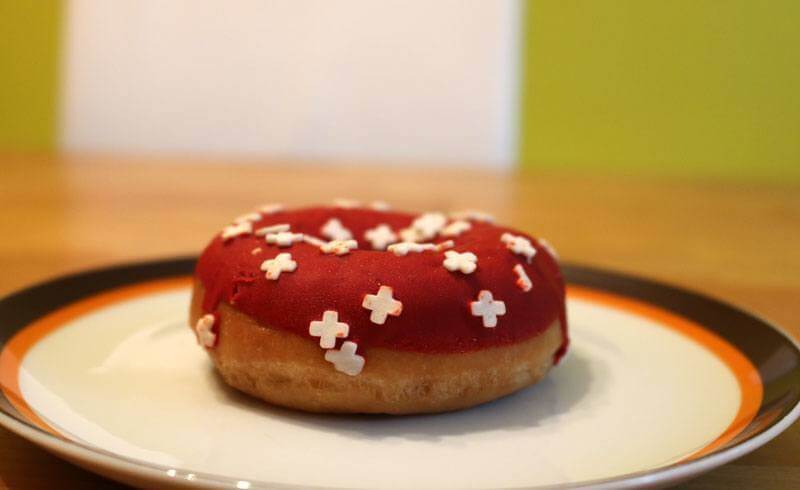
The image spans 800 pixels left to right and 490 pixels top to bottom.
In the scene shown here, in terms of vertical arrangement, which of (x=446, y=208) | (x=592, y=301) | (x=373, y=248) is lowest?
(x=446, y=208)

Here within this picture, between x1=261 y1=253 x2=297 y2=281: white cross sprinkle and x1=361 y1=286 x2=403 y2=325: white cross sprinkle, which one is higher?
x1=261 y1=253 x2=297 y2=281: white cross sprinkle

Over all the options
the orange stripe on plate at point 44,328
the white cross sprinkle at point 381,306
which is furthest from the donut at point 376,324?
the orange stripe on plate at point 44,328

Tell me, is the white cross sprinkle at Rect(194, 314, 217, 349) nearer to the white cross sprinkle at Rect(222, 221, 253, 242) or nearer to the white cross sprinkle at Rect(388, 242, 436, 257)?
the white cross sprinkle at Rect(222, 221, 253, 242)

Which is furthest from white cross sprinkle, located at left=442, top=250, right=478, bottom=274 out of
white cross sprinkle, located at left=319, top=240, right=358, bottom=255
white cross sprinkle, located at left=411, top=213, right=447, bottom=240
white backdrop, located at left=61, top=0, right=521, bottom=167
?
white backdrop, located at left=61, top=0, right=521, bottom=167

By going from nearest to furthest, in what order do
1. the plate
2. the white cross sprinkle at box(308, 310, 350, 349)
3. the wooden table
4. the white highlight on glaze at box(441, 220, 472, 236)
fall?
1. the plate
2. the white cross sprinkle at box(308, 310, 350, 349)
3. the white highlight on glaze at box(441, 220, 472, 236)
4. the wooden table

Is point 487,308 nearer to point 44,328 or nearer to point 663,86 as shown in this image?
point 44,328

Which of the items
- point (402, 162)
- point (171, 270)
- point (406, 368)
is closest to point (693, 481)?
point (406, 368)

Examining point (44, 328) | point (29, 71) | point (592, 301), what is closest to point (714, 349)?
point (592, 301)
